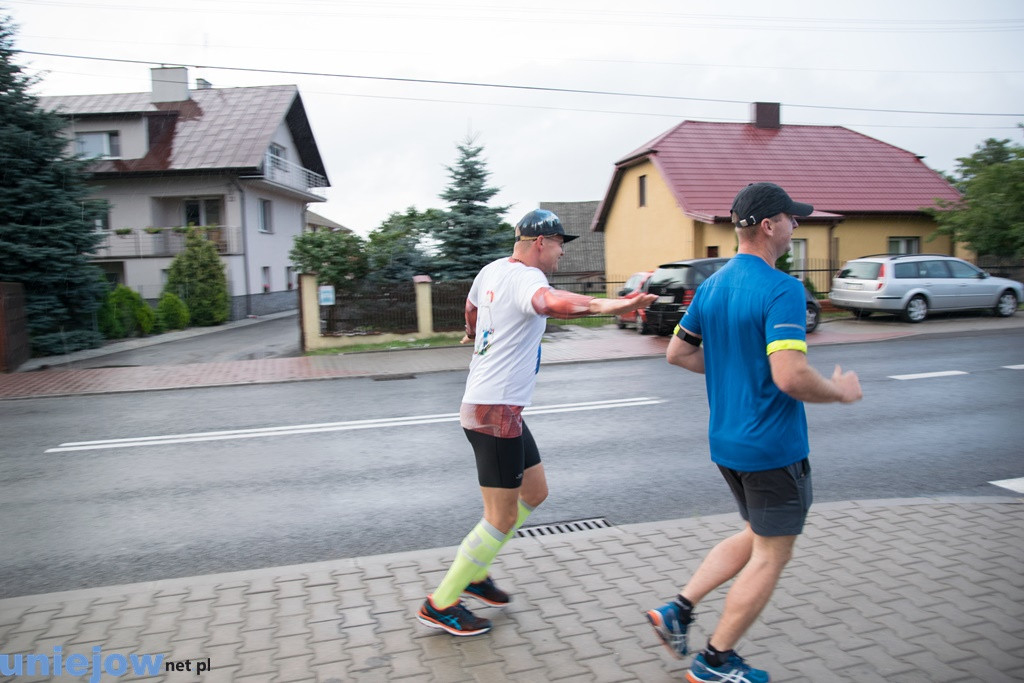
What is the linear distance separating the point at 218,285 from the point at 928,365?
2153 centimetres

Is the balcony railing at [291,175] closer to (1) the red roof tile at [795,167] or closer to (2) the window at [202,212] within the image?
(2) the window at [202,212]

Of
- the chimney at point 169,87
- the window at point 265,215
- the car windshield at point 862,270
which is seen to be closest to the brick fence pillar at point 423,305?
the car windshield at point 862,270

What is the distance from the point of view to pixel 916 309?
1778cm

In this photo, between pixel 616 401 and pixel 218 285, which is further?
pixel 218 285

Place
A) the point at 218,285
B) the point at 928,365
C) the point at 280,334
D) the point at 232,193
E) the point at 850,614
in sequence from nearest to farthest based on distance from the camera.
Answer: the point at 850,614, the point at 928,365, the point at 280,334, the point at 218,285, the point at 232,193

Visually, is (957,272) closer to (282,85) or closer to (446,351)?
(446,351)

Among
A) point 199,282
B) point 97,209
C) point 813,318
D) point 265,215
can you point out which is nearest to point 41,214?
point 97,209

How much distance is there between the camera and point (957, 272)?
1827cm

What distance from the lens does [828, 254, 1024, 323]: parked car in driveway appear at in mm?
17672

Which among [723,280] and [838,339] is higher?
[723,280]

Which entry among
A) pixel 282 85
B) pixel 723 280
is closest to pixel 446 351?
pixel 723 280

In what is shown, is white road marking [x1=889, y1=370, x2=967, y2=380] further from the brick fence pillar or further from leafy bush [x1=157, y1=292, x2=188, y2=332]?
leafy bush [x1=157, y1=292, x2=188, y2=332]

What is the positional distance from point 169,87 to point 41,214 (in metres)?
17.9

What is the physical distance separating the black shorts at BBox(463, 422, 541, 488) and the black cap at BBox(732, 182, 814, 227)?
1325mm
